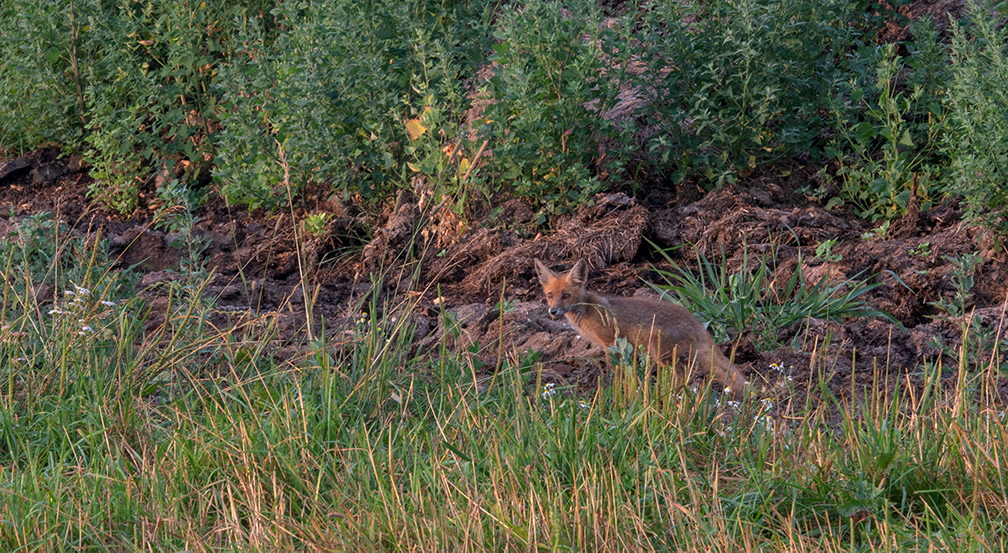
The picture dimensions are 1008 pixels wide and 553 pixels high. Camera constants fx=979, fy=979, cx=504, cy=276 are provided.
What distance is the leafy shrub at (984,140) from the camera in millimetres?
5430

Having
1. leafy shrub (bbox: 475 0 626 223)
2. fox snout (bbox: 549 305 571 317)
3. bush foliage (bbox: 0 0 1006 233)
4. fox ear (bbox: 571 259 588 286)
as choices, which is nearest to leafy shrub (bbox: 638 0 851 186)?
bush foliage (bbox: 0 0 1006 233)

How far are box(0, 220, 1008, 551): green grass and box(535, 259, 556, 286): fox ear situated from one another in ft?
4.01

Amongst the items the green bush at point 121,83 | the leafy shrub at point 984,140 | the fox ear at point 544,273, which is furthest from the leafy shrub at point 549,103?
the green bush at point 121,83

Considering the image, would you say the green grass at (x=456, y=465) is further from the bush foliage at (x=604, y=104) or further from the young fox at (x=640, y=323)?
the bush foliage at (x=604, y=104)

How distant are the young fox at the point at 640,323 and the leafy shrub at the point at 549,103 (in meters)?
1.25

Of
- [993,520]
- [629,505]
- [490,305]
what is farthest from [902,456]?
[490,305]

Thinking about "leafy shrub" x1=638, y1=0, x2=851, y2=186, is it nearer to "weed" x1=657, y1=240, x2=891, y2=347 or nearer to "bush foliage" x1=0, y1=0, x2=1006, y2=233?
"bush foliage" x1=0, y1=0, x2=1006, y2=233

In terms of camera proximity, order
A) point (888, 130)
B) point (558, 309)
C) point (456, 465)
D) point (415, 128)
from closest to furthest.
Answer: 1. point (456, 465)
2. point (558, 309)
3. point (888, 130)
4. point (415, 128)

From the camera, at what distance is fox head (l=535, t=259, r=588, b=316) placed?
518cm

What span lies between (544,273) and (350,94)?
233 cm

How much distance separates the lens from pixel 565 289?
521cm

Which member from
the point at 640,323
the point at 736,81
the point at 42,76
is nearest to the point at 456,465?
the point at 640,323

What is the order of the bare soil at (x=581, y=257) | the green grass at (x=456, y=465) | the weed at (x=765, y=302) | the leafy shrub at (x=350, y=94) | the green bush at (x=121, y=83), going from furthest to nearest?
the green bush at (x=121, y=83) → the leafy shrub at (x=350, y=94) → the weed at (x=765, y=302) → the bare soil at (x=581, y=257) → the green grass at (x=456, y=465)

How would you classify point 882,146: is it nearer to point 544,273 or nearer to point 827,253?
point 827,253
